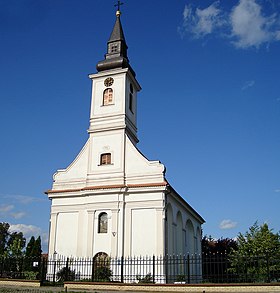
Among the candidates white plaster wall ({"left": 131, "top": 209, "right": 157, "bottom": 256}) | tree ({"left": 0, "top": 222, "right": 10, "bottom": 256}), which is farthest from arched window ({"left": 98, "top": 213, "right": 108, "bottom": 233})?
tree ({"left": 0, "top": 222, "right": 10, "bottom": 256})

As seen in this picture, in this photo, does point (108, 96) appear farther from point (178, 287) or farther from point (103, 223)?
point (178, 287)

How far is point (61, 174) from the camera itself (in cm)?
3080


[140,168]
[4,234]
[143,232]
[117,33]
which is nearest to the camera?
[143,232]

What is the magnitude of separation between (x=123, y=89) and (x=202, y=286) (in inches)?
710

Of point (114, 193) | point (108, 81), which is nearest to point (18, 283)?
point (114, 193)

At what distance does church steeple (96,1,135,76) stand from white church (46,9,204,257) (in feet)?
0.30

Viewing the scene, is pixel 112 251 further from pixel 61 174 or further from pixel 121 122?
pixel 121 122

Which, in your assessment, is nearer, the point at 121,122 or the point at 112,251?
the point at 112,251

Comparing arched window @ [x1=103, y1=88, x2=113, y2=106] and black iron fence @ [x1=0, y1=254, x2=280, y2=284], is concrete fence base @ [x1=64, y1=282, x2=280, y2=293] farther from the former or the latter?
arched window @ [x1=103, y1=88, x2=113, y2=106]

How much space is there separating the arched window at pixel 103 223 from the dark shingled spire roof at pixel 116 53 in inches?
496

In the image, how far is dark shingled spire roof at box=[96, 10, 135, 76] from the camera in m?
32.8

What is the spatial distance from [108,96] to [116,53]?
423cm

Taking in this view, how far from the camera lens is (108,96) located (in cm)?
3244

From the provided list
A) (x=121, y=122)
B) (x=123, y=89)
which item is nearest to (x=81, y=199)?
(x=121, y=122)
